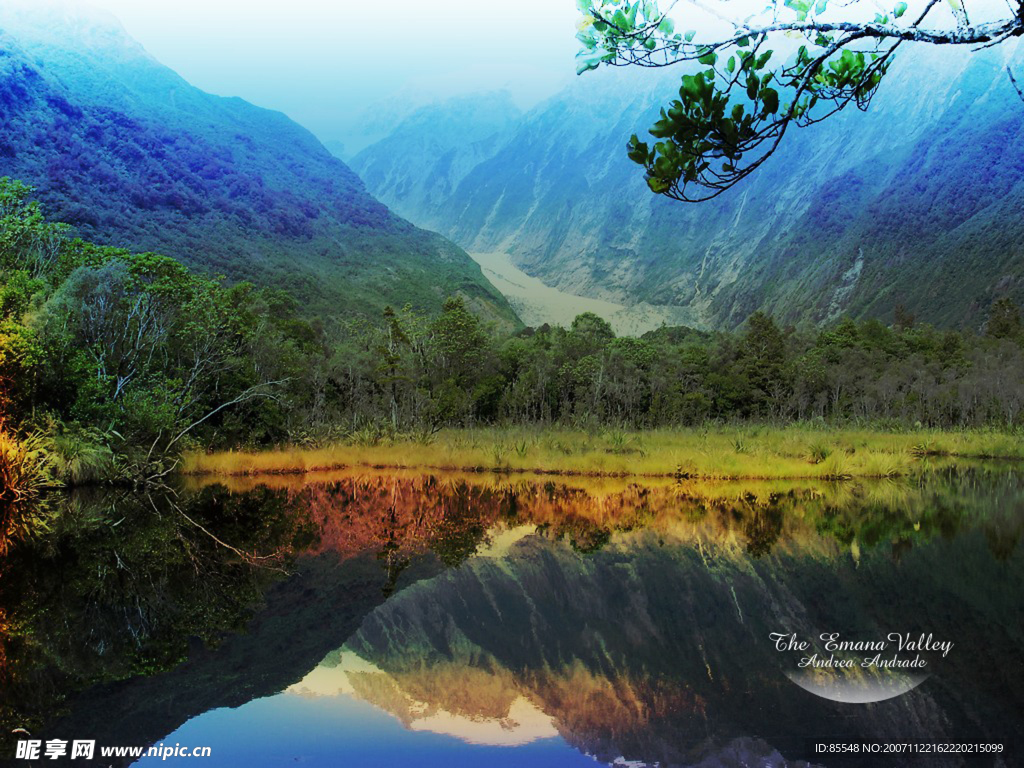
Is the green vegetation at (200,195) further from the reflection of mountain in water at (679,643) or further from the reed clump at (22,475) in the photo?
the reflection of mountain in water at (679,643)

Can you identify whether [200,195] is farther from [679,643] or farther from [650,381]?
[679,643]

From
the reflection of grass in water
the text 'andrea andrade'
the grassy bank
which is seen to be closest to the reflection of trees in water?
the reflection of grass in water

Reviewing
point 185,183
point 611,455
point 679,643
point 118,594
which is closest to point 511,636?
point 679,643

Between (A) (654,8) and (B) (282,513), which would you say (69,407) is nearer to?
(B) (282,513)

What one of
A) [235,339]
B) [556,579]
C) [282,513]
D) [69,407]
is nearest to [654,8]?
[556,579]

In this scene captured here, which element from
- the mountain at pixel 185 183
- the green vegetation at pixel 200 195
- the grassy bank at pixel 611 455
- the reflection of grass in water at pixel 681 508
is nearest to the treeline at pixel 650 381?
the grassy bank at pixel 611 455
